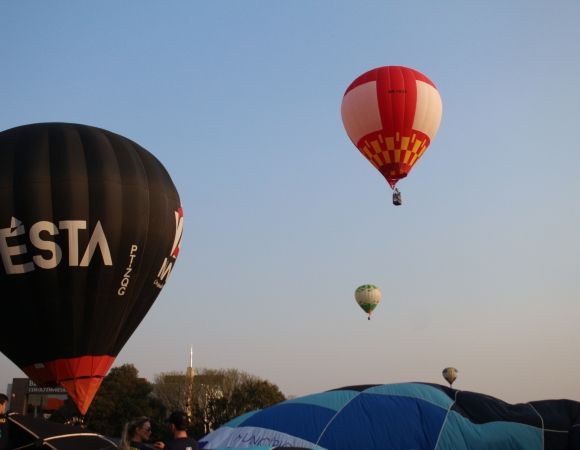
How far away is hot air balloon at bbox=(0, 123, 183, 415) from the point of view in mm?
14430

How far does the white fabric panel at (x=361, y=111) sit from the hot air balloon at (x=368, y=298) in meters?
12.3

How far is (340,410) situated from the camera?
10.7m

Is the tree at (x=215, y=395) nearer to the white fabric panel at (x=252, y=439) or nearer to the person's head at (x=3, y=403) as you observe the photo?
the white fabric panel at (x=252, y=439)

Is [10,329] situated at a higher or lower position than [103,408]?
higher

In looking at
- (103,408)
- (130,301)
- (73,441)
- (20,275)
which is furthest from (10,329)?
(103,408)

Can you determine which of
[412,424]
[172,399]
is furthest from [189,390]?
[412,424]

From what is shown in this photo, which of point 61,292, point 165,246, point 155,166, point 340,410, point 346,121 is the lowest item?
point 340,410

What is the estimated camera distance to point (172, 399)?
168 ft

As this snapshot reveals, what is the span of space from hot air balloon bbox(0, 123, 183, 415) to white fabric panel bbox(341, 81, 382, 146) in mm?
7998

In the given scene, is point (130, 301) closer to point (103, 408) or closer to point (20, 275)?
point (20, 275)

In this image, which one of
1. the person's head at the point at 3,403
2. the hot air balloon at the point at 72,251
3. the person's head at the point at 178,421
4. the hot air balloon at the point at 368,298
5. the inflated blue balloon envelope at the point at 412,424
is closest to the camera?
the person's head at the point at 178,421

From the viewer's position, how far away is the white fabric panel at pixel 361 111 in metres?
20.7

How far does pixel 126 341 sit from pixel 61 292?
2.36 metres

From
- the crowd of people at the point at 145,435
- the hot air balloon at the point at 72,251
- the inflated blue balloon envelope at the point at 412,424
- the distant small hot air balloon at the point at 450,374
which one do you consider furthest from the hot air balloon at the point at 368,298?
the crowd of people at the point at 145,435
